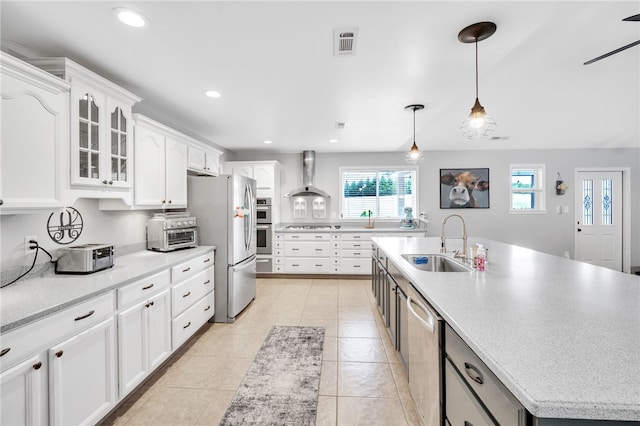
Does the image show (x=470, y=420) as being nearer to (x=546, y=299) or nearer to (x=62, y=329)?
(x=546, y=299)

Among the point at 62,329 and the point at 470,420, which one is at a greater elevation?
the point at 62,329

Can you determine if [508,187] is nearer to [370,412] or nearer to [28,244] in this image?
[370,412]

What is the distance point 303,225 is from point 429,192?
264cm

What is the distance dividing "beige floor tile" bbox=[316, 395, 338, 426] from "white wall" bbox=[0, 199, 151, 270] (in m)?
2.15

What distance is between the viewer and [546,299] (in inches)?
54.2

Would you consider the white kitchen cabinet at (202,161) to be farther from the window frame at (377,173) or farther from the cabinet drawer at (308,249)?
the window frame at (377,173)

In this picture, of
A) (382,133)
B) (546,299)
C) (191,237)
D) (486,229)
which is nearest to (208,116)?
(191,237)

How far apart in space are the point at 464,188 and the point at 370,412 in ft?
16.2

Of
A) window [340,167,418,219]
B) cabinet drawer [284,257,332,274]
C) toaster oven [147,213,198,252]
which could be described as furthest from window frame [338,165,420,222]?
toaster oven [147,213,198,252]

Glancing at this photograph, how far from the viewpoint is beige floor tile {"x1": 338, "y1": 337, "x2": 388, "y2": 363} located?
8.27 feet

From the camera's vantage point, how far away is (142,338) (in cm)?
205

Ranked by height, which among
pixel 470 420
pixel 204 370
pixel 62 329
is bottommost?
pixel 204 370

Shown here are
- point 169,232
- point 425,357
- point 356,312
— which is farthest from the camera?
point 356,312

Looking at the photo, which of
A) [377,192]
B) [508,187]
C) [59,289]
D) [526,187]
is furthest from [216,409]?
[526,187]
